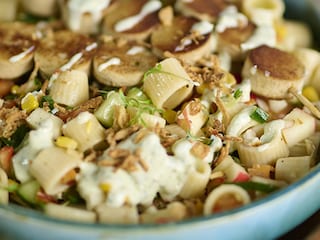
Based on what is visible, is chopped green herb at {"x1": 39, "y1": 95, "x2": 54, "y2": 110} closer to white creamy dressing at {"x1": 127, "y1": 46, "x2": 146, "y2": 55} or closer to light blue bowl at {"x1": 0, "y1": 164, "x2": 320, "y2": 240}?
white creamy dressing at {"x1": 127, "y1": 46, "x2": 146, "y2": 55}

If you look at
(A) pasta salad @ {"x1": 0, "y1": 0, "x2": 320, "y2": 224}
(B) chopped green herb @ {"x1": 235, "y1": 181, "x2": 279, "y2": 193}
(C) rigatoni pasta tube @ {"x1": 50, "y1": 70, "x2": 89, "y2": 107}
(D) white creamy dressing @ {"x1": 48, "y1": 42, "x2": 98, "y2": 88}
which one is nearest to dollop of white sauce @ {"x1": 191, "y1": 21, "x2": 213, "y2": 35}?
(A) pasta salad @ {"x1": 0, "y1": 0, "x2": 320, "y2": 224}

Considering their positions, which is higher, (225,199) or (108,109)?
(108,109)

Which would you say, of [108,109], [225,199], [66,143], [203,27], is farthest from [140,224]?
[203,27]

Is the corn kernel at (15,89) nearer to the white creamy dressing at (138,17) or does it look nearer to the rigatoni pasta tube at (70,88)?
the rigatoni pasta tube at (70,88)

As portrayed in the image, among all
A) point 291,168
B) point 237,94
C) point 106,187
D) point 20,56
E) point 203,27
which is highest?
point 20,56

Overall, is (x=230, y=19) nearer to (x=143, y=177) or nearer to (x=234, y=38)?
(x=234, y=38)

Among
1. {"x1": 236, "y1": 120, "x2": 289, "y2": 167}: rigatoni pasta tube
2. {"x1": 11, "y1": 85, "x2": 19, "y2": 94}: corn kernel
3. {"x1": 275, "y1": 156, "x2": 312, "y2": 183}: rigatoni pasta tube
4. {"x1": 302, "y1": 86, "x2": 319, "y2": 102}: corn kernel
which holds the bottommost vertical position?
{"x1": 302, "y1": 86, "x2": 319, "y2": 102}: corn kernel

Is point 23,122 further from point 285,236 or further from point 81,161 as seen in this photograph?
point 285,236

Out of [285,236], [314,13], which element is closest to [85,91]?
[285,236]
